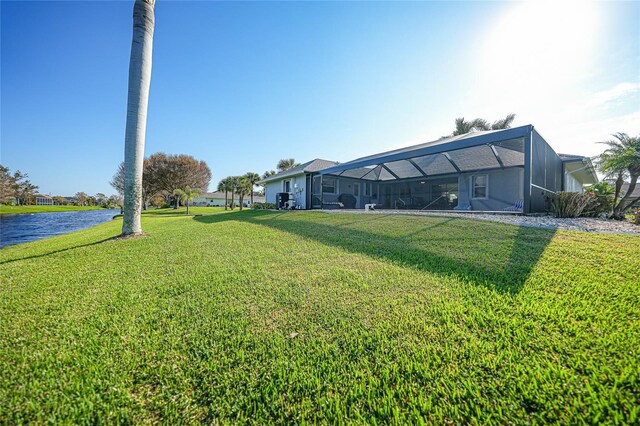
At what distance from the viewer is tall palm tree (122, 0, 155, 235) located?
6.09 metres

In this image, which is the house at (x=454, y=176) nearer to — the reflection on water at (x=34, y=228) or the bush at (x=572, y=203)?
the bush at (x=572, y=203)

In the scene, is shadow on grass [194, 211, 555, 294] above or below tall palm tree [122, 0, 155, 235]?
below

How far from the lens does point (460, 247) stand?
407 centimetres

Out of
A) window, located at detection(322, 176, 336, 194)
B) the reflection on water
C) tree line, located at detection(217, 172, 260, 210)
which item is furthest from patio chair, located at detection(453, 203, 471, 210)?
tree line, located at detection(217, 172, 260, 210)

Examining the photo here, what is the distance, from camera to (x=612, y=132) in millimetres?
8195

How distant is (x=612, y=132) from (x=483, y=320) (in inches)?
472

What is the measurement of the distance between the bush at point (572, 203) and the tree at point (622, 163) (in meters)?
0.92

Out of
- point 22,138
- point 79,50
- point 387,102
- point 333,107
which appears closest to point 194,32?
point 79,50

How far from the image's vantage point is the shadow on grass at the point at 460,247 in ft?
9.42

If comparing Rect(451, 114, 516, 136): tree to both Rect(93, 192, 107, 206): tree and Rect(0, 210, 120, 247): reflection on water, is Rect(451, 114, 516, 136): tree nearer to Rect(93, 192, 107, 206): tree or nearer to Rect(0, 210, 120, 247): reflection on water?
Rect(0, 210, 120, 247): reflection on water

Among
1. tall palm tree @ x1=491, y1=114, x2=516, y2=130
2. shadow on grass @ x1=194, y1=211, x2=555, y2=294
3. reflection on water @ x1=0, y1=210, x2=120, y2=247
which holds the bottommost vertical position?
reflection on water @ x1=0, y1=210, x2=120, y2=247

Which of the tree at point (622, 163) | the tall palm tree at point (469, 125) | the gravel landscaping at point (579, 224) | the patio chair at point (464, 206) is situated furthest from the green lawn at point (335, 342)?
the tall palm tree at point (469, 125)

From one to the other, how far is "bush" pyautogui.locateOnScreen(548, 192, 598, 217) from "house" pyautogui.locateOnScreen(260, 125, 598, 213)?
644 mm

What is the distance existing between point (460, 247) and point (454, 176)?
11.9 metres
